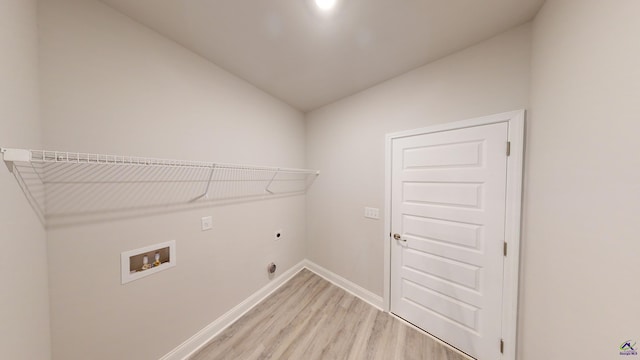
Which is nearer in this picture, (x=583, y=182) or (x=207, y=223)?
(x=583, y=182)

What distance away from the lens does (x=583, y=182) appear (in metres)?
0.78

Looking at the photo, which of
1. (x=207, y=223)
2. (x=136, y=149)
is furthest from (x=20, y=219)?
(x=207, y=223)

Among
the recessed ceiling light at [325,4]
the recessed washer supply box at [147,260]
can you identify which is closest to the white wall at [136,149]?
the recessed washer supply box at [147,260]

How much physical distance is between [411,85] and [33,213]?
2.66m

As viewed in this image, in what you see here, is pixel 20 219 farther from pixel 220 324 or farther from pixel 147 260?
pixel 220 324

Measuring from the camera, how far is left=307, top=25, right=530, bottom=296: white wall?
1.26 m

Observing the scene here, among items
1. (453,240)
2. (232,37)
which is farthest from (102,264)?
(453,240)

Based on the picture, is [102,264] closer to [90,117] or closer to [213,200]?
[213,200]

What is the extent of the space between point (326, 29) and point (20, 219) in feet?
6.23

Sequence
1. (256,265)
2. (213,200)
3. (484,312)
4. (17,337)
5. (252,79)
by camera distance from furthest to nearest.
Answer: (256,265)
(252,79)
(213,200)
(484,312)
(17,337)

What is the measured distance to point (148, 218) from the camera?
1217 millimetres

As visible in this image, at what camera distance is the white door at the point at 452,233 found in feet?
4.27

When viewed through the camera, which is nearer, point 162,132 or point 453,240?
point 162,132

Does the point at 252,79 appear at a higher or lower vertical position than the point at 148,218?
higher
